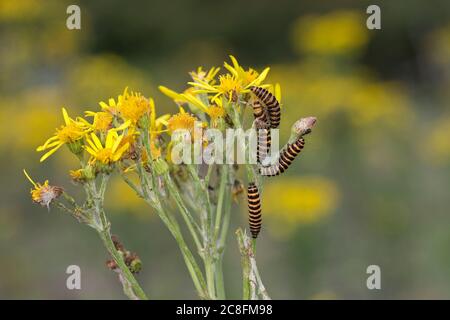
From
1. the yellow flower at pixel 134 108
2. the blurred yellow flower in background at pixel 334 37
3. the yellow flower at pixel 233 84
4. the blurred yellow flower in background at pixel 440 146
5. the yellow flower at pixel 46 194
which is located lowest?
the yellow flower at pixel 46 194

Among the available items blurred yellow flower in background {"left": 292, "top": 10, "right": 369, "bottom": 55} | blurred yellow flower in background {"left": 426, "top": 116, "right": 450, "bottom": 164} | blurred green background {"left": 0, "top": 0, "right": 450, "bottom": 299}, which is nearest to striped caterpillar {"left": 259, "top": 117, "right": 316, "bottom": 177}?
blurred green background {"left": 0, "top": 0, "right": 450, "bottom": 299}

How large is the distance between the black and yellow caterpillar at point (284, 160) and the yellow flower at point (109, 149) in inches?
18.3

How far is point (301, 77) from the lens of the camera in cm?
980

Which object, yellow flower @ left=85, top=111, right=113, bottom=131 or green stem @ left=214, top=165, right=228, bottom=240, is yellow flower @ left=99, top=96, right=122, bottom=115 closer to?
yellow flower @ left=85, top=111, right=113, bottom=131

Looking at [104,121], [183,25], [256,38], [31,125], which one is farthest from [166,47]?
[104,121]

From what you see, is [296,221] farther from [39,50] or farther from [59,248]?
[39,50]

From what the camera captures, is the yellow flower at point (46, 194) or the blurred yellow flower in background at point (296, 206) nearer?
the yellow flower at point (46, 194)

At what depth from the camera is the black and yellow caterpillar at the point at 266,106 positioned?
7.97 ft

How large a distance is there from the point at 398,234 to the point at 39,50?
4.46 m

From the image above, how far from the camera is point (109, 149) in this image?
98.4 inches

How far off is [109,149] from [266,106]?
53 cm

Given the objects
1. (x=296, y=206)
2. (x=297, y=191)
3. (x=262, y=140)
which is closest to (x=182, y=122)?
(x=262, y=140)

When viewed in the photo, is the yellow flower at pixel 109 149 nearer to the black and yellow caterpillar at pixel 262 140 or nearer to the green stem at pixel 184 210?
the green stem at pixel 184 210

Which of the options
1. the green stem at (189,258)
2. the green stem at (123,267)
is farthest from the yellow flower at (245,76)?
the green stem at (123,267)
